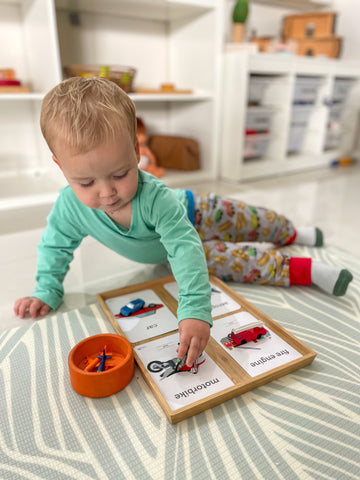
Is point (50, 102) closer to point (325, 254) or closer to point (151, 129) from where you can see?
point (325, 254)

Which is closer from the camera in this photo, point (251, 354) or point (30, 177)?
point (251, 354)

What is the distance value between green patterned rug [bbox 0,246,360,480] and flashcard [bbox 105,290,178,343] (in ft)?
0.34

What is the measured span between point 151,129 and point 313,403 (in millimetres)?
1729

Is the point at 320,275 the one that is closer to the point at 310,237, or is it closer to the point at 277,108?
the point at 310,237

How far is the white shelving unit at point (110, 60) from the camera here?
1446mm

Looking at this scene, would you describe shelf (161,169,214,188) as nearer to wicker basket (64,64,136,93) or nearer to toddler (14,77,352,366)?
wicker basket (64,64,136,93)

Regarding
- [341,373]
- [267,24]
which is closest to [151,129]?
[267,24]

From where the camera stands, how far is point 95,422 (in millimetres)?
525

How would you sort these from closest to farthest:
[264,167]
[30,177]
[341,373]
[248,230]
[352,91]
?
1. [341,373]
2. [248,230]
3. [30,177]
4. [264,167]
5. [352,91]

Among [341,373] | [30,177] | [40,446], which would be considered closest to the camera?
[40,446]

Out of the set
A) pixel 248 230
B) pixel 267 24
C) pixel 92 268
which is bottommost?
pixel 92 268

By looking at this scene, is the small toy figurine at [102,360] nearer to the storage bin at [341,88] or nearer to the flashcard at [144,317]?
the flashcard at [144,317]

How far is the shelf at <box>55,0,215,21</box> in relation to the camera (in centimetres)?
148

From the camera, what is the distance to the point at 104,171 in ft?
1.76
